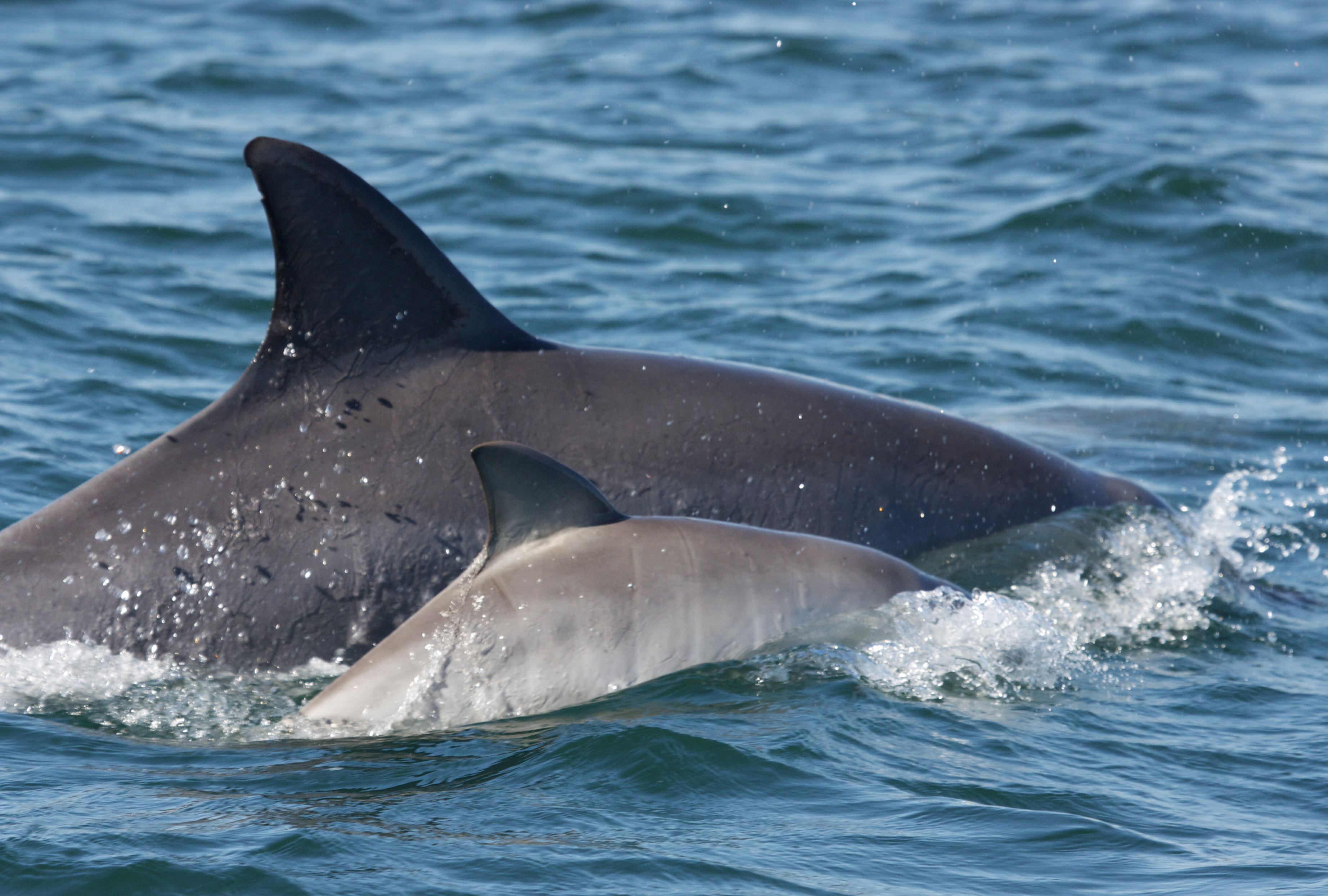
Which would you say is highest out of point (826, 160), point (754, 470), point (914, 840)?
point (826, 160)

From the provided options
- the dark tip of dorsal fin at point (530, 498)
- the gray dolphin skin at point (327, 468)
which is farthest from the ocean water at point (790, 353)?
the dark tip of dorsal fin at point (530, 498)

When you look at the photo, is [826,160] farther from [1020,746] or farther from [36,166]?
[1020,746]

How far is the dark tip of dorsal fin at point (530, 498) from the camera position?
18.3ft

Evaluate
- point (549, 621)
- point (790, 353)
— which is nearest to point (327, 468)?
point (549, 621)

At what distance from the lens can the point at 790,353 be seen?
13.0 metres

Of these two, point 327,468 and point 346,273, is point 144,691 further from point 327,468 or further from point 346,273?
point 346,273

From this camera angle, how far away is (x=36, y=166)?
1705 centimetres

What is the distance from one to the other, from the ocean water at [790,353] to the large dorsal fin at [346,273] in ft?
4.94

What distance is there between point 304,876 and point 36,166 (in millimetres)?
14154

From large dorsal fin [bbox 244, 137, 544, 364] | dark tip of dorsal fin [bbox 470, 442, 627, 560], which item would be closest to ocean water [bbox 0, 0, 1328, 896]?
dark tip of dorsal fin [bbox 470, 442, 627, 560]

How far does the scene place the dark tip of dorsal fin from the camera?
559cm

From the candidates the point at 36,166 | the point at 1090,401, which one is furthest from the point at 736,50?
the point at 1090,401

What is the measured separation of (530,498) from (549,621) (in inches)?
18.6

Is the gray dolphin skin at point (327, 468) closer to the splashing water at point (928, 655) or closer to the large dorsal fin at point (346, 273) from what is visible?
the large dorsal fin at point (346, 273)
